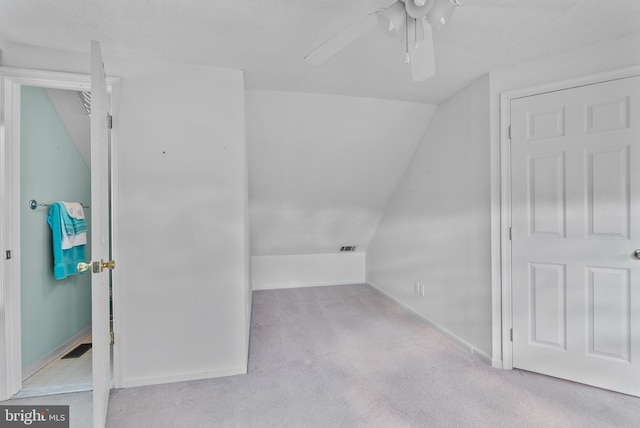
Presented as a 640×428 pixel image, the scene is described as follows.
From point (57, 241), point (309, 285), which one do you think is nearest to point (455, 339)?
point (309, 285)

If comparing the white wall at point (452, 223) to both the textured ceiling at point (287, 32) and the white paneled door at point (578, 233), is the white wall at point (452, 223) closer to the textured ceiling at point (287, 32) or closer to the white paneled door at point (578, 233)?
the white paneled door at point (578, 233)

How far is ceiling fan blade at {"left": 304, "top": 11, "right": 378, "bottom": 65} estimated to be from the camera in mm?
1093

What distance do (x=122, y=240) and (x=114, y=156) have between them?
0.54m

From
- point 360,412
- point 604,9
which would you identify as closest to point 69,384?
point 360,412

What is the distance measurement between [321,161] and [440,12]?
2.04 metres

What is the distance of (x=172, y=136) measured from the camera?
1961 millimetres

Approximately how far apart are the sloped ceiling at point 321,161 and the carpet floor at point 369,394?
60.2 inches

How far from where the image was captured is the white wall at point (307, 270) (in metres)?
4.20

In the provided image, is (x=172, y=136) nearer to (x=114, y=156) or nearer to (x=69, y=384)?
(x=114, y=156)

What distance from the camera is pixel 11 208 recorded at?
1.79m

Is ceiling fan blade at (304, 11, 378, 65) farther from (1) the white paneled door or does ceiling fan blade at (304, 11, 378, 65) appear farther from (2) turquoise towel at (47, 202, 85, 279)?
(2) turquoise towel at (47, 202, 85, 279)

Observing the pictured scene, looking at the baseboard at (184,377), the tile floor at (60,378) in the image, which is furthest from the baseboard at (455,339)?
the tile floor at (60,378)

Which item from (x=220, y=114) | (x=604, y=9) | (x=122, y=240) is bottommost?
(x=122, y=240)

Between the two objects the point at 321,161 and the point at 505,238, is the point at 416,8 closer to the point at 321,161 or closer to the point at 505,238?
the point at 505,238
